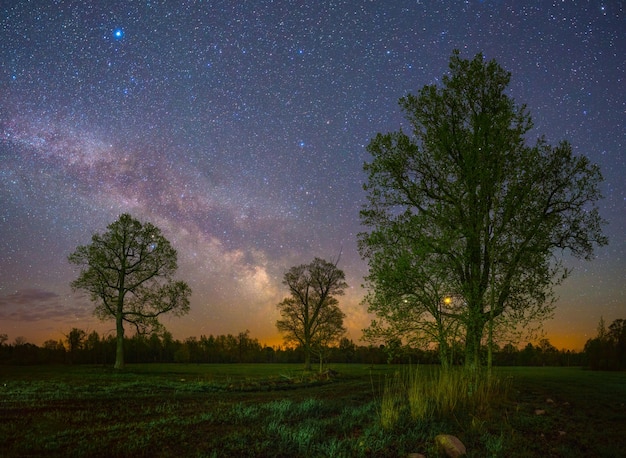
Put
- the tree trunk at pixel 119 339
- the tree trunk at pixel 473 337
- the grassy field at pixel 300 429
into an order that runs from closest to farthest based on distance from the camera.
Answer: the grassy field at pixel 300 429
the tree trunk at pixel 473 337
the tree trunk at pixel 119 339

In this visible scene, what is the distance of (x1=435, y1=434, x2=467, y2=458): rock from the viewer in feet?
25.2

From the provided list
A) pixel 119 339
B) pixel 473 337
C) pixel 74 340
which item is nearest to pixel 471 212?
pixel 473 337

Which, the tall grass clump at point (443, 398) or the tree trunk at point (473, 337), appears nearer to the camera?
the tall grass clump at point (443, 398)

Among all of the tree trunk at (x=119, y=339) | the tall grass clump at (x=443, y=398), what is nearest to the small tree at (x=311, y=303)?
the tree trunk at (x=119, y=339)

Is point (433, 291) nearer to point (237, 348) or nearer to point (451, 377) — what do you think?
point (451, 377)

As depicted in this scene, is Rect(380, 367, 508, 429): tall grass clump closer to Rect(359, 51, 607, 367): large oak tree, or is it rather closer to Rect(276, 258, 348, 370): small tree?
Rect(359, 51, 607, 367): large oak tree

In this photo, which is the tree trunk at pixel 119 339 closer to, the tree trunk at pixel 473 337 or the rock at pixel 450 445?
the tree trunk at pixel 473 337

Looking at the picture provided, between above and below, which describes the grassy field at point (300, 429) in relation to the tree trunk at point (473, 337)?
below

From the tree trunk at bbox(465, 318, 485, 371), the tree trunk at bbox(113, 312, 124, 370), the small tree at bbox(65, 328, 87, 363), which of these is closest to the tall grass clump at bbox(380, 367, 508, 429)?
the tree trunk at bbox(465, 318, 485, 371)

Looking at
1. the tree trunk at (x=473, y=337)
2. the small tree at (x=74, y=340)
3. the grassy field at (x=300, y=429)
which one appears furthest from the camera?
the small tree at (x=74, y=340)

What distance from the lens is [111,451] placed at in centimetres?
723

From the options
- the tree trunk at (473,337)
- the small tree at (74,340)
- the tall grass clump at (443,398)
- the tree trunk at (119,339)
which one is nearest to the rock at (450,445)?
the tall grass clump at (443,398)

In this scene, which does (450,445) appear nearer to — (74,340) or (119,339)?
(119,339)

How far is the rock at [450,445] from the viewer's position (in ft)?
25.2
